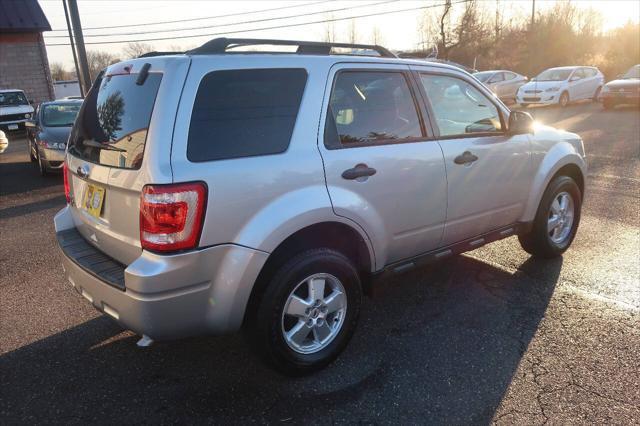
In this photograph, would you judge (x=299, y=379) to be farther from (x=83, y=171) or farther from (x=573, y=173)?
(x=573, y=173)

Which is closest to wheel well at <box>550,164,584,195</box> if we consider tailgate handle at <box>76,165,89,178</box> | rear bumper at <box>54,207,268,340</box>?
rear bumper at <box>54,207,268,340</box>

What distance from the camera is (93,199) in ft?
9.72

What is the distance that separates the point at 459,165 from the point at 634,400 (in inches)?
70.8

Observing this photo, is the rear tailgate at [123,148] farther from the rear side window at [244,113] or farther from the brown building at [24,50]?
the brown building at [24,50]

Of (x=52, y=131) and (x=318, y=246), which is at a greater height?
(x=52, y=131)

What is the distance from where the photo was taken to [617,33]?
3953 centimetres

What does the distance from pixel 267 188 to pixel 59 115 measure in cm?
1037

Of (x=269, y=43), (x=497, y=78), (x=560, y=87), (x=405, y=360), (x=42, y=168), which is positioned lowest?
(x=405, y=360)

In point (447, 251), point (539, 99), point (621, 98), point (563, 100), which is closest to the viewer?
point (447, 251)

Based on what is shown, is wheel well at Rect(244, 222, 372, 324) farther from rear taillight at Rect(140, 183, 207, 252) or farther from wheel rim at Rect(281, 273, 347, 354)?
rear taillight at Rect(140, 183, 207, 252)

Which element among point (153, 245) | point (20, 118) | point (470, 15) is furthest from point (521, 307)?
point (470, 15)

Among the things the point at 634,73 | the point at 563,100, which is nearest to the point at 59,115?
the point at 563,100

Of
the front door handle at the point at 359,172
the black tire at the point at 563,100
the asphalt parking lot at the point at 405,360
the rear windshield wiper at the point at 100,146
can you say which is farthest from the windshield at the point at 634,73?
the rear windshield wiper at the point at 100,146

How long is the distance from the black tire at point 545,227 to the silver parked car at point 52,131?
881cm
